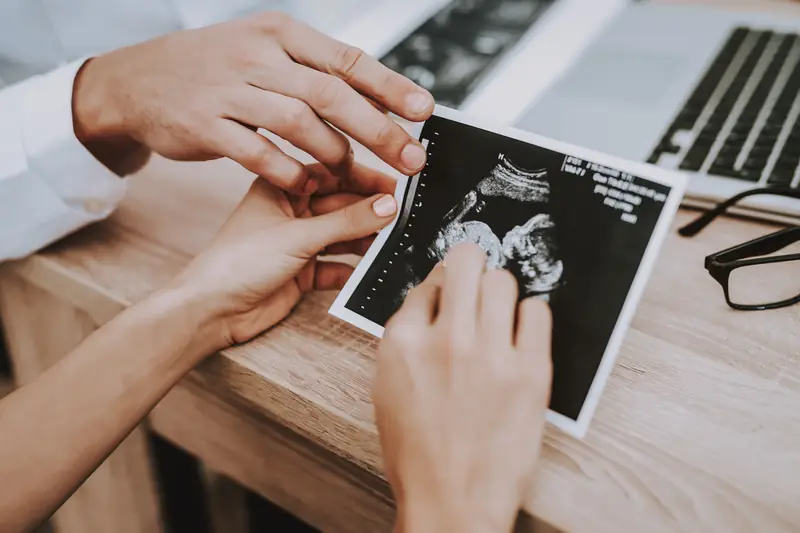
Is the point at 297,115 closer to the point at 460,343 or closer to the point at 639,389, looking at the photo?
the point at 460,343

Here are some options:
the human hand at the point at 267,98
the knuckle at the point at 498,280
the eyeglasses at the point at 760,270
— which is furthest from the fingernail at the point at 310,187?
the eyeglasses at the point at 760,270

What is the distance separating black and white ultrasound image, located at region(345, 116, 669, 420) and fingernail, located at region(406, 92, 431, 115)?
0.02 metres

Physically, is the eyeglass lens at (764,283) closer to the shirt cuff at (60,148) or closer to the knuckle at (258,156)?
the knuckle at (258,156)

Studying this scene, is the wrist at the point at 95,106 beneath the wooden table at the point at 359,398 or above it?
above

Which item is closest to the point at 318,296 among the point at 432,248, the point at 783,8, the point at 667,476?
the point at 432,248

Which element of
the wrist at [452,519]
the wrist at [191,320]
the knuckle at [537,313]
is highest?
the knuckle at [537,313]

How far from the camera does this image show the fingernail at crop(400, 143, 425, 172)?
0.57 meters

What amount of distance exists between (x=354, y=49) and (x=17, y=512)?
465 mm

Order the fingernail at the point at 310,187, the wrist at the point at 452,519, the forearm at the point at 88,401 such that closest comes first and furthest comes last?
1. the wrist at the point at 452,519
2. the forearm at the point at 88,401
3. the fingernail at the point at 310,187

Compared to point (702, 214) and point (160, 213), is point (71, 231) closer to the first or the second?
point (160, 213)

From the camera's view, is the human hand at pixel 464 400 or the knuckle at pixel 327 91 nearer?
the human hand at pixel 464 400

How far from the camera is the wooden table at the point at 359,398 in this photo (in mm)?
455

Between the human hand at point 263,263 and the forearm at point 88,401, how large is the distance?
0.7 inches

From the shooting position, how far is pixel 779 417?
1.63ft
